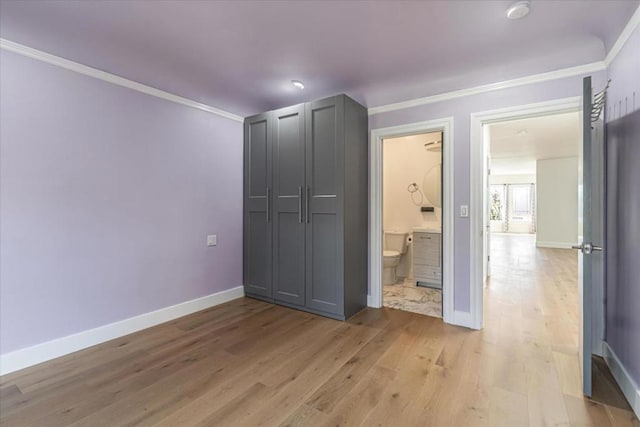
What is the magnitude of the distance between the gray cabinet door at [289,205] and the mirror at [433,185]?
217 cm

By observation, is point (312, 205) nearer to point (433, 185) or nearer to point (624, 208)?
point (433, 185)

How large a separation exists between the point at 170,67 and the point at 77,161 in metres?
1.12

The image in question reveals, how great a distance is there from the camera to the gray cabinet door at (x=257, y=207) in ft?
11.6

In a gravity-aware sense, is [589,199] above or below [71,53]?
below

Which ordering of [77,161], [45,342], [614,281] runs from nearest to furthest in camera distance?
[614,281]
[45,342]
[77,161]

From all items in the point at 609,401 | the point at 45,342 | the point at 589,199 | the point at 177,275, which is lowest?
the point at 609,401

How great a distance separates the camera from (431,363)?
2188mm

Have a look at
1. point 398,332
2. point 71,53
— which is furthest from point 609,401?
point 71,53

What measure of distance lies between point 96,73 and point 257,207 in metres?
1.99

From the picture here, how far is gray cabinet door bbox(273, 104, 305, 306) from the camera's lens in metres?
3.23

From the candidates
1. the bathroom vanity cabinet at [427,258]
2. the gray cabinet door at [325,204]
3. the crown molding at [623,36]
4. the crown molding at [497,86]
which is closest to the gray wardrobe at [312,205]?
the gray cabinet door at [325,204]

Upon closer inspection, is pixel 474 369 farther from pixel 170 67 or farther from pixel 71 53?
pixel 71 53

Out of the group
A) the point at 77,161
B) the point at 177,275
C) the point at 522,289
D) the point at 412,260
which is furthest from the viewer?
the point at 412,260

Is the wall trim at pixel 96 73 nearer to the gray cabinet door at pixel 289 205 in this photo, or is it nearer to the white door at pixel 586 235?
the gray cabinet door at pixel 289 205
